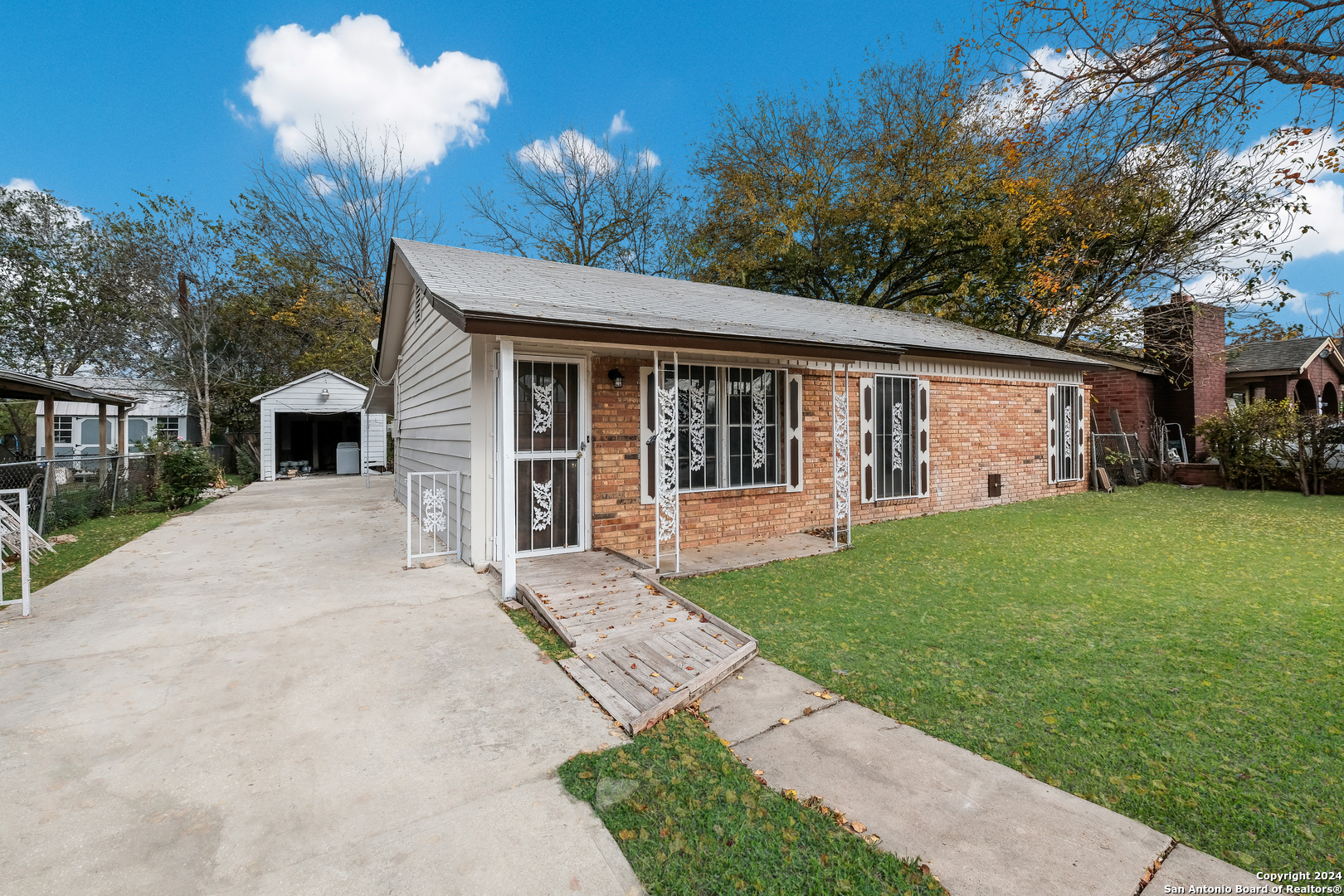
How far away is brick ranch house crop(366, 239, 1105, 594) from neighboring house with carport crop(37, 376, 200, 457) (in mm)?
18319

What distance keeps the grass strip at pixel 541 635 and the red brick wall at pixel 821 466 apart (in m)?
1.66

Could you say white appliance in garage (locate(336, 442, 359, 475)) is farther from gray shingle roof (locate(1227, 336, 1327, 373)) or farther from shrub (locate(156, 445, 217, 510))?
gray shingle roof (locate(1227, 336, 1327, 373))

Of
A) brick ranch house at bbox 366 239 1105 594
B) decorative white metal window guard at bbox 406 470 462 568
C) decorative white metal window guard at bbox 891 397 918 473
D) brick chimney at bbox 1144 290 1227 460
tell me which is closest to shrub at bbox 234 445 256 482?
brick ranch house at bbox 366 239 1105 594

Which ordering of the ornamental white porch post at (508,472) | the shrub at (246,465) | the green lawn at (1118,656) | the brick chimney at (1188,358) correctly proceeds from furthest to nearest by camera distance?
the shrub at (246,465), the brick chimney at (1188,358), the ornamental white porch post at (508,472), the green lawn at (1118,656)

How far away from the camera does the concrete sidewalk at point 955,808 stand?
1.84 meters

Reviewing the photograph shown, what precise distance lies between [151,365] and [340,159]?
1050 cm

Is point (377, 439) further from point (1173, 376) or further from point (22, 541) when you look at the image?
point (1173, 376)

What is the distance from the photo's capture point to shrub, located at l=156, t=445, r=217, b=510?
1045 centimetres

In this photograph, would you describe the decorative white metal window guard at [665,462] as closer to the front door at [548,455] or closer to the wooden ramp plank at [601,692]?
the front door at [548,455]

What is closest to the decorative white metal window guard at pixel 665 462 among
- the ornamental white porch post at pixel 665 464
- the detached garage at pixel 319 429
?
the ornamental white porch post at pixel 665 464

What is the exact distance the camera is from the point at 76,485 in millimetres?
9406

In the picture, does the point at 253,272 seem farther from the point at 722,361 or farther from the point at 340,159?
the point at 722,361

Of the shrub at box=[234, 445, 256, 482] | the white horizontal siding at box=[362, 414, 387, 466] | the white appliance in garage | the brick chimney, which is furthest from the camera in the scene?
the white appliance in garage

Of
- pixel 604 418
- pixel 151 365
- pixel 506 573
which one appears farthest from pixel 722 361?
pixel 151 365
